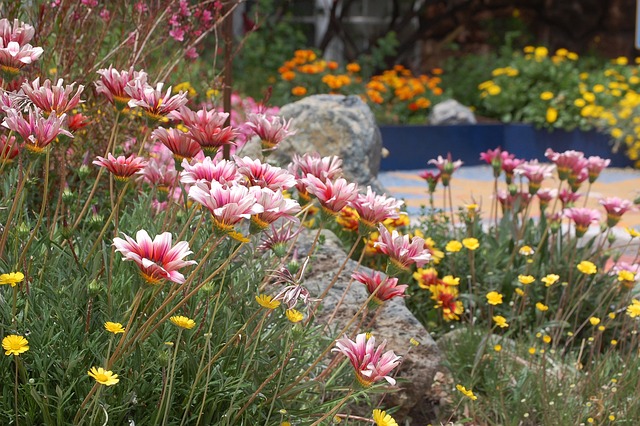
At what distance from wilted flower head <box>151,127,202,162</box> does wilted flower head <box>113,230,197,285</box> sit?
16.2 inches

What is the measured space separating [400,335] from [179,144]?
1207 millimetres

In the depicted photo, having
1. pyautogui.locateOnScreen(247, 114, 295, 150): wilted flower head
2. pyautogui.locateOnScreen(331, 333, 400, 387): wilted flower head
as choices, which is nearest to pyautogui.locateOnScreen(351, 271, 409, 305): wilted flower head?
pyautogui.locateOnScreen(331, 333, 400, 387): wilted flower head

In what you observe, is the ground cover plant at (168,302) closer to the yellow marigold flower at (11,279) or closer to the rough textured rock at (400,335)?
the yellow marigold flower at (11,279)

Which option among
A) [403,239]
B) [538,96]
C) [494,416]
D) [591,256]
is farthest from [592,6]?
[403,239]

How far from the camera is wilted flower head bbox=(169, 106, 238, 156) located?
196 centimetres

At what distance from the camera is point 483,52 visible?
45.8 ft

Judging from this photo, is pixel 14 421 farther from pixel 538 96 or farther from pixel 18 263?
pixel 538 96

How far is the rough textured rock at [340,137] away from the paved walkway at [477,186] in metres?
2.24

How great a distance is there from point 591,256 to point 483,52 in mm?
10587

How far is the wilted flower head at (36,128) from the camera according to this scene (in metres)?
1.81

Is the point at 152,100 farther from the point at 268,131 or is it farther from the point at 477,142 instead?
the point at 477,142

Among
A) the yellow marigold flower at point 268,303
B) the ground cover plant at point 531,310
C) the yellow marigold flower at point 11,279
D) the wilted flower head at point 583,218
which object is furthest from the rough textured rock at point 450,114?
the yellow marigold flower at point 11,279

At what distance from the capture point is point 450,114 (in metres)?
10.6

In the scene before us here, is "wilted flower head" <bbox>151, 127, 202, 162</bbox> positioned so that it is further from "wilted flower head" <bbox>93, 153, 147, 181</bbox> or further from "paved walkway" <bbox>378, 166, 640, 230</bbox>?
"paved walkway" <bbox>378, 166, 640, 230</bbox>
